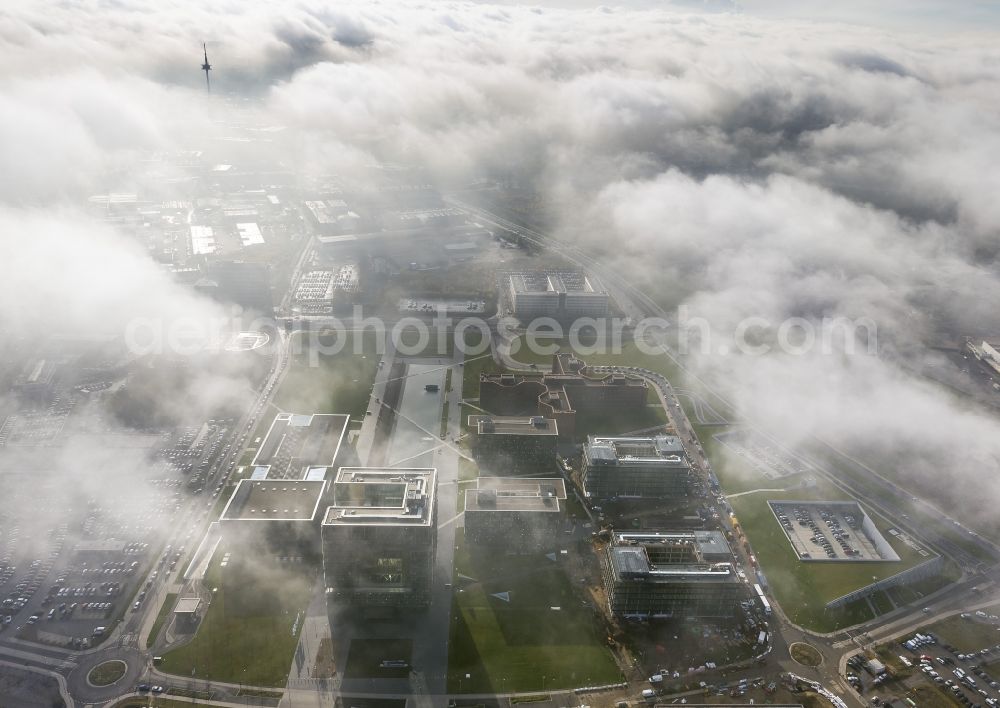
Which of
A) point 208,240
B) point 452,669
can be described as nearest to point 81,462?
point 452,669

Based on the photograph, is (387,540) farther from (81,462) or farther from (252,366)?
(252,366)

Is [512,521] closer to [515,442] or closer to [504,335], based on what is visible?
[515,442]

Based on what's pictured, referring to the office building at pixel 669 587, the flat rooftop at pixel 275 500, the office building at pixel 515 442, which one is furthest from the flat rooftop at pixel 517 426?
the flat rooftop at pixel 275 500

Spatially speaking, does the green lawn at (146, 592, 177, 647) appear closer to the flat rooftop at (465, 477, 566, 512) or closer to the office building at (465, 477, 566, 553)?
the office building at (465, 477, 566, 553)

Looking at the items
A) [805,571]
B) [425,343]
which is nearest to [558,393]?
[425,343]

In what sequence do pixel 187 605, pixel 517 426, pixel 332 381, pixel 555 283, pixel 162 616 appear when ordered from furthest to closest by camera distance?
pixel 555 283 < pixel 332 381 < pixel 517 426 < pixel 187 605 < pixel 162 616
